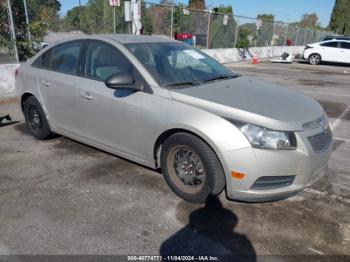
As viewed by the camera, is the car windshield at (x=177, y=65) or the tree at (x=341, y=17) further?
the tree at (x=341, y=17)

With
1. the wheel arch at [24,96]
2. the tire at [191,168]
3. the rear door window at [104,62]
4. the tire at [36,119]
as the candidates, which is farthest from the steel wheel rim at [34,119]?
the tire at [191,168]

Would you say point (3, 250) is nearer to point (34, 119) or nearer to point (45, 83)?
point (45, 83)

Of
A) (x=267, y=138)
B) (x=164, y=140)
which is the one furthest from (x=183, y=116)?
(x=267, y=138)

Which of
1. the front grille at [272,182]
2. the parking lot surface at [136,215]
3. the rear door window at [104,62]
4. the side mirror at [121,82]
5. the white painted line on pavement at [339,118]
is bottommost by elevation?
the white painted line on pavement at [339,118]

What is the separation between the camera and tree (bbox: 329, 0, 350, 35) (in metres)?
54.4

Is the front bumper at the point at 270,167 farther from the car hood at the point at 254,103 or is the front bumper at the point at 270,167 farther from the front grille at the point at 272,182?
the car hood at the point at 254,103

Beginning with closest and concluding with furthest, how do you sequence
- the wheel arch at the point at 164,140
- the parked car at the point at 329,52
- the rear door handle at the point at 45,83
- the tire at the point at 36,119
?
the wheel arch at the point at 164,140, the rear door handle at the point at 45,83, the tire at the point at 36,119, the parked car at the point at 329,52

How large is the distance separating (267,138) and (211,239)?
1.03 metres

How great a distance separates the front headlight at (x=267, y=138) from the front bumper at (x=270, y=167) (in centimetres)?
5

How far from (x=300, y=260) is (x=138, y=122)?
2068mm

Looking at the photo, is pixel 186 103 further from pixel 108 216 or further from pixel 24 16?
pixel 24 16

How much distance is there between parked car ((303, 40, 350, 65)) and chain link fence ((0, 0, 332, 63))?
12.0ft

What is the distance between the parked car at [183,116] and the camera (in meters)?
3.06

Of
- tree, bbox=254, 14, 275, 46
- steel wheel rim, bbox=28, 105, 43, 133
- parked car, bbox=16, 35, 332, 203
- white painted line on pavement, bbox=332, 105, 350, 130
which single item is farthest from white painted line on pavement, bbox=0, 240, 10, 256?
tree, bbox=254, 14, 275, 46
